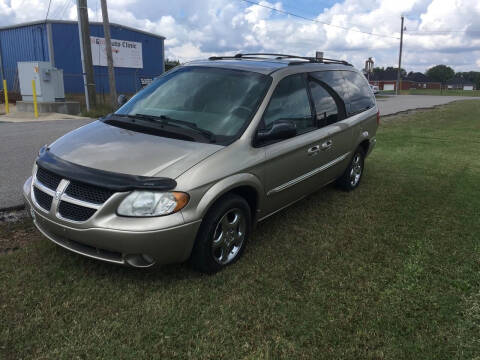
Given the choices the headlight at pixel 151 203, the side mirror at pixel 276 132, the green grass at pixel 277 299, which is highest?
the side mirror at pixel 276 132

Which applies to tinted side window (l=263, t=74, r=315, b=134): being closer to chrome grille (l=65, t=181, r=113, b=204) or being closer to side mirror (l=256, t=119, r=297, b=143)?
side mirror (l=256, t=119, r=297, b=143)

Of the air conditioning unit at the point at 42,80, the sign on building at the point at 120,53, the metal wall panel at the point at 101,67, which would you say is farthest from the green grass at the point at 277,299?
the sign on building at the point at 120,53

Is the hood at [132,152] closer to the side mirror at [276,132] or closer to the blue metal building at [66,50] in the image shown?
the side mirror at [276,132]

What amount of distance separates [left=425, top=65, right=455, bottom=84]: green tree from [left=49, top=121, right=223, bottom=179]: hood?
129571mm

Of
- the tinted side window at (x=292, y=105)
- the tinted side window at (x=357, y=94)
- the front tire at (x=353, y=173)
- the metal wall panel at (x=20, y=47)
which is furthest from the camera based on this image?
the metal wall panel at (x=20, y=47)

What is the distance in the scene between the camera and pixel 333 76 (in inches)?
204

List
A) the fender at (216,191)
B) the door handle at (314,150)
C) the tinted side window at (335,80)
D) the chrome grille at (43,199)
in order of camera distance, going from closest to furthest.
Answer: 1. the fender at (216,191)
2. the chrome grille at (43,199)
3. the door handle at (314,150)
4. the tinted side window at (335,80)

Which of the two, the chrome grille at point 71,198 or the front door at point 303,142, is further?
the front door at point 303,142

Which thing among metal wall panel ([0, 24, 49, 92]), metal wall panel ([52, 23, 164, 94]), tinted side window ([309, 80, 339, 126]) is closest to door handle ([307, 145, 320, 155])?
tinted side window ([309, 80, 339, 126])

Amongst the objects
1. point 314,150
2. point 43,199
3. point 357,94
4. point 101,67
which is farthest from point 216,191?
point 101,67

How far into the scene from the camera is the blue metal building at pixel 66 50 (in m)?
20.9

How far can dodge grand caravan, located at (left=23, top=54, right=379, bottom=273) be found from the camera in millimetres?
2865

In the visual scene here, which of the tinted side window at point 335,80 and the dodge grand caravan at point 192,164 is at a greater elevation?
the tinted side window at point 335,80

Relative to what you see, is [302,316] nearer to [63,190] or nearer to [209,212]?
[209,212]
